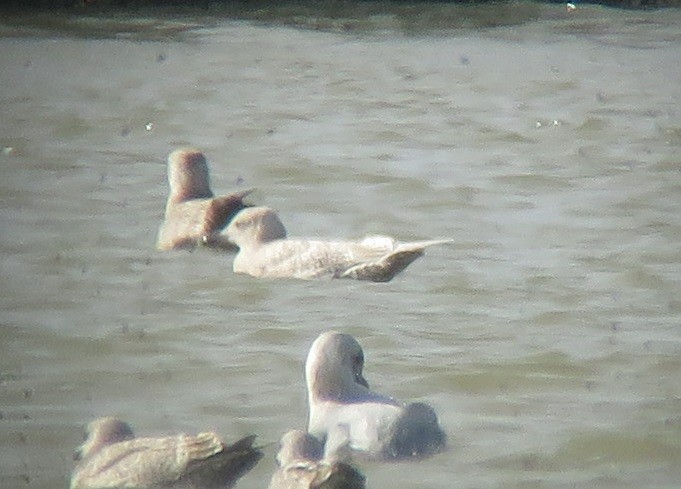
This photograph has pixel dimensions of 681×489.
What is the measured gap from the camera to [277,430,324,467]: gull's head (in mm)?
5496

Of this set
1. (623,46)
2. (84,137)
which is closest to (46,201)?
(84,137)

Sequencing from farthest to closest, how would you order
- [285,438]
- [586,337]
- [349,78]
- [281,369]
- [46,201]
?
[349,78]
[46,201]
[586,337]
[281,369]
[285,438]

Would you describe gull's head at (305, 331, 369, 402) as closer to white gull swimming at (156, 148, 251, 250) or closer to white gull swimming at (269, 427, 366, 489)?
white gull swimming at (269, 427, 366, 489)

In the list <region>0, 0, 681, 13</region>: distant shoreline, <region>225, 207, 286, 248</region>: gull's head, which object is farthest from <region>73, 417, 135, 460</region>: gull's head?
<region>0, 0, 681, 13</region>: distant shoreline

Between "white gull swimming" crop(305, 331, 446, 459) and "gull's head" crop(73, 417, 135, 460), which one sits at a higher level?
"white gull swimming" crop(305, 331, 446, 459)

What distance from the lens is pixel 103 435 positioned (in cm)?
575

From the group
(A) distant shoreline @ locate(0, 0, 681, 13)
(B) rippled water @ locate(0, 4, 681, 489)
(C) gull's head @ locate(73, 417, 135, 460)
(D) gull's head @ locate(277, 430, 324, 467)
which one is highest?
(D) gull's head @ locate(277, 430, 324, 467)

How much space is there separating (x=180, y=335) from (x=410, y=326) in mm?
1010

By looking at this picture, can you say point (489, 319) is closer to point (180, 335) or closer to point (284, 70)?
point (180, 335)

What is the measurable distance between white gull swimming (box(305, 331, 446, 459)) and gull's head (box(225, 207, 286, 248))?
2.12 meters

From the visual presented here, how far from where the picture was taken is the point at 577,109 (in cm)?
1245

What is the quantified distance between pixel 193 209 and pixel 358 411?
129 inches

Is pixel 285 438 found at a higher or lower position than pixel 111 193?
higher

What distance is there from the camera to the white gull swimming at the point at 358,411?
5.67m
